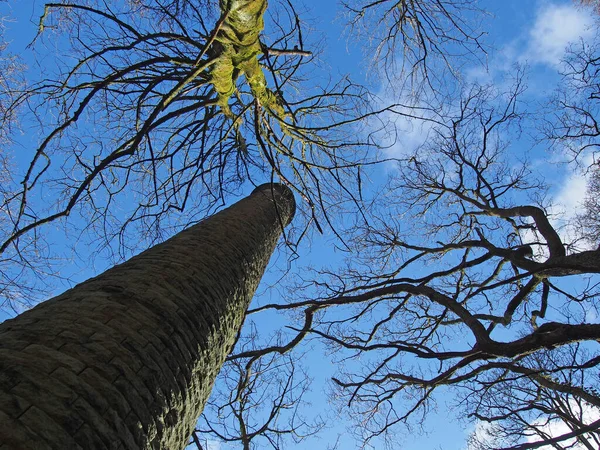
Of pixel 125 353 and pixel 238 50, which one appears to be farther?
pixel 238 50

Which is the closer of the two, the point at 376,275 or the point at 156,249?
the point at 156,249

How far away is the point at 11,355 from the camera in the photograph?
1057 mm

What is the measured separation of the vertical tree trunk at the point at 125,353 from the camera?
3.10ft

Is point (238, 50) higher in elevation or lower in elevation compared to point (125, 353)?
higher

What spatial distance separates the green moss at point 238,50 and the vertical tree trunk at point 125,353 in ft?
5.00

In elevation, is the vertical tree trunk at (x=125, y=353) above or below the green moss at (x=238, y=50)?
below

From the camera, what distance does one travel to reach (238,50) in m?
3.20

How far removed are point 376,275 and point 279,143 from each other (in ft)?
9.98

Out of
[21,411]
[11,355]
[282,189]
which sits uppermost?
[282,189]

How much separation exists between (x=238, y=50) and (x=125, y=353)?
263cm

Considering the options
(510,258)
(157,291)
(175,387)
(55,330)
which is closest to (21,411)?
(55,330)

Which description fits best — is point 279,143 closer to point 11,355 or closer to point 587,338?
point 587,338

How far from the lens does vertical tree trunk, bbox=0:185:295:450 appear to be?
0.94m

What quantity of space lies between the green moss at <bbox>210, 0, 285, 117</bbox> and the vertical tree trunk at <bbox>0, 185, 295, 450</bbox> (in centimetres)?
152
